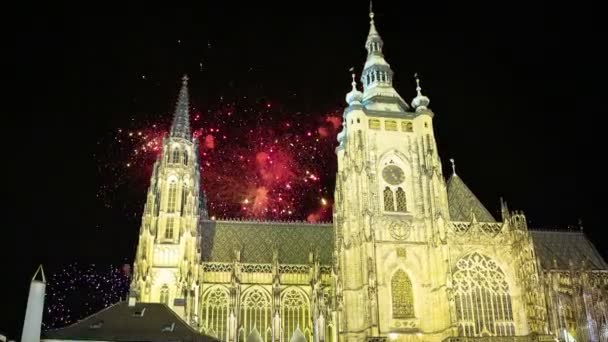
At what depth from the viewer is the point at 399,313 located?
50.9 metres

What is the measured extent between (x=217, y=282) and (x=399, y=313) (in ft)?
61.2

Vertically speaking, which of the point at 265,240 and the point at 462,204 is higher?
the point at 462,204

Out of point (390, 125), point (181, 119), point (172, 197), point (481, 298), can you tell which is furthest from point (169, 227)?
point (481, 298)

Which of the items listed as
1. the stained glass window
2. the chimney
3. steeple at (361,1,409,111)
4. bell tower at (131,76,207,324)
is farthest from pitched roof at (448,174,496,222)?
the chimney

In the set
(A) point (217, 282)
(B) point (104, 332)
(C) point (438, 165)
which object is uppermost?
(C) point (438, 165)

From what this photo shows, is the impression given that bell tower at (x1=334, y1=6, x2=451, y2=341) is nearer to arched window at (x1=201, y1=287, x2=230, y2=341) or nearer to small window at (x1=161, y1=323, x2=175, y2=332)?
arched window at (x1=201, y1=287, x2=230, y2=341)

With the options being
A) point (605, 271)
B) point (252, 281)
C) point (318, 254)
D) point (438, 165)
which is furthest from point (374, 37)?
point (605, 271)

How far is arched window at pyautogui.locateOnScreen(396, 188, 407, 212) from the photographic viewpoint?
181 feet

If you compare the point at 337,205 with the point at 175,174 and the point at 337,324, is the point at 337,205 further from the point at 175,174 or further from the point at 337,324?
the point at 175,174

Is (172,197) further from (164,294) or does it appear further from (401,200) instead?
(401,200)

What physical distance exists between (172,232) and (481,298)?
30.5 meters

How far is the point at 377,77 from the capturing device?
63.9 m

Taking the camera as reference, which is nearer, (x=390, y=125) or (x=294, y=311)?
(x=390, y=125)

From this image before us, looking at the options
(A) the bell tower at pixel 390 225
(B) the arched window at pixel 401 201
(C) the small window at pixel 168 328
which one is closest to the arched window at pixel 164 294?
(C) the small window at pixel 168 328
